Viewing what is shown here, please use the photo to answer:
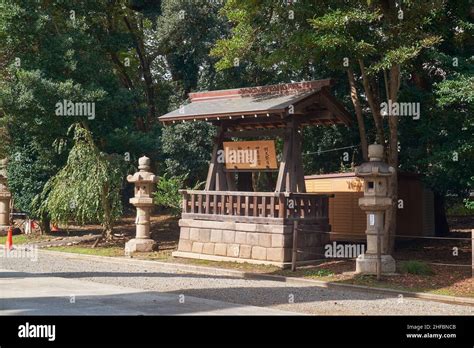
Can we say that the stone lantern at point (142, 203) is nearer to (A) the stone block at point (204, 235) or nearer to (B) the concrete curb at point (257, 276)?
(B) the concrete curb at point (257, 276)

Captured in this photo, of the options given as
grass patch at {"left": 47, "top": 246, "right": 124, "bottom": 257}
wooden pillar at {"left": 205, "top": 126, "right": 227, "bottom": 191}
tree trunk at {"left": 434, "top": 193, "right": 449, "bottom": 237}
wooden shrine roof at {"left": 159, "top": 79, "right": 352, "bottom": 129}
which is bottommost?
grass patch at {"left": 47, "top": 246, "right": 124, "bottom": 257}

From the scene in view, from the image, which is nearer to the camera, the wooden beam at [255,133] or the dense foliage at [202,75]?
the dense foliage at [202,75]

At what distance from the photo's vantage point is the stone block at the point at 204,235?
22023mm

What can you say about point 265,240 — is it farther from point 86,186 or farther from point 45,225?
point 45,225

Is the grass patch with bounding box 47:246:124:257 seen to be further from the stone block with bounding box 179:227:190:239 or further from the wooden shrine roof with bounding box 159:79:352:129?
the wooden shrine roof with bounding box 159:79:352:129

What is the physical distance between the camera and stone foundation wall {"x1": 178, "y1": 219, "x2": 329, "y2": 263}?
19844 mm

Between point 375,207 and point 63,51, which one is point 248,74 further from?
point 375,207

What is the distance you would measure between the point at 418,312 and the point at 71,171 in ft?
58.3

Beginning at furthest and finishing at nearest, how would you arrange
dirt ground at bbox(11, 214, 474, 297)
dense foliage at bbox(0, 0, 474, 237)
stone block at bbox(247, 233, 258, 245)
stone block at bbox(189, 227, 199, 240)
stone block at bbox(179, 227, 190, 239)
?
stone block at bbox(179, 227, 190, 239) < stone block at bbox(189, 227, 199, 240) < stone block at bbox(247, 233, 258, 245) < dense foliage at bbox(0, 0, 474, 237) < dirt ground at bbox(11, 214, 474, 297)

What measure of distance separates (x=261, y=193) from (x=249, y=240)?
1.63 m

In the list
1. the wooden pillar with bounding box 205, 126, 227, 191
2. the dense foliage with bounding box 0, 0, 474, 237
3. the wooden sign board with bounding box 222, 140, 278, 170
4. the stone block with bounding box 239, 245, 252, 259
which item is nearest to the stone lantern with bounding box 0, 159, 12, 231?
the dense foliage with bounding box 0, 0, 474, 237

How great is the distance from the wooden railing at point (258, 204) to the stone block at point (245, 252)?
1013 mm

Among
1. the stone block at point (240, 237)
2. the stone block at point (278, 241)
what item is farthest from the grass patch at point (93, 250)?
the stone block at point (278, 241)

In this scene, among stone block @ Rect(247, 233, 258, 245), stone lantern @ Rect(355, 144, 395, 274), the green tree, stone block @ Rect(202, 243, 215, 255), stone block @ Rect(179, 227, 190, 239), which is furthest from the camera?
stone block @ Rect(179, 227, 190, 239)
